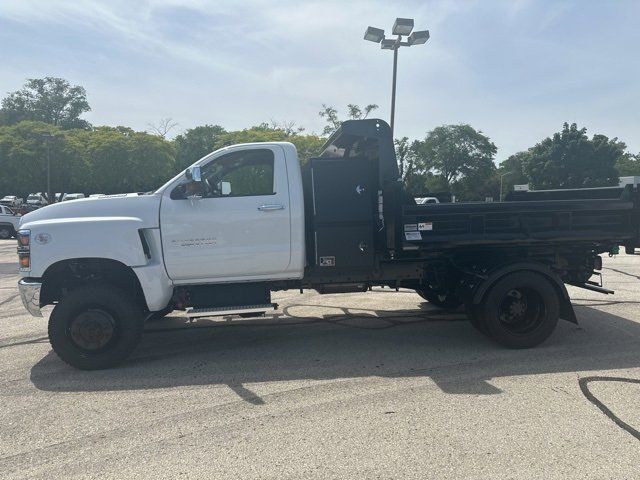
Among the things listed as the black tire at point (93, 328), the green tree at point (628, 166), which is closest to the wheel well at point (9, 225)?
the black tire at point (93, 328)

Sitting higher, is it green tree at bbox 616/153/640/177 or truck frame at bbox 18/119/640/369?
green tree at bbox 616/153/640/177

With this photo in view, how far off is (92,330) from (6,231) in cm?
2513

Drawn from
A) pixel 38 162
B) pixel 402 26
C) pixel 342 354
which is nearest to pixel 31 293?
pixel 342 354

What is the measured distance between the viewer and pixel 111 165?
121ft

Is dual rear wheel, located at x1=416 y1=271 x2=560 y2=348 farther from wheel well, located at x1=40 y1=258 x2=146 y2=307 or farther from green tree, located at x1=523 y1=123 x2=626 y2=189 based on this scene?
green tree, located at x1=523 y1=123 x2=626 y2=189

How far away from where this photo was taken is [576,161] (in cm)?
5453

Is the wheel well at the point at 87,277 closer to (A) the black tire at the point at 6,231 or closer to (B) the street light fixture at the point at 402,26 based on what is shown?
(B) the street light fixture at the point at 402,26

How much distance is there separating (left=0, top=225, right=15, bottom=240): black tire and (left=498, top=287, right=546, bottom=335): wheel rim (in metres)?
27.2

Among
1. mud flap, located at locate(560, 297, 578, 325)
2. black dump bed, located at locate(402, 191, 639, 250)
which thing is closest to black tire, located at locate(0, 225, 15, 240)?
black dump bed, located at locate(402, 191, 639, 250)

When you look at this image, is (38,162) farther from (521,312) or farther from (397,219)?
(521,312)

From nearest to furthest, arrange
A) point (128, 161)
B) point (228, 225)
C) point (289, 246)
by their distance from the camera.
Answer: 1. point (228, 225)
2. point (289, 246)
3. point (128, 161)

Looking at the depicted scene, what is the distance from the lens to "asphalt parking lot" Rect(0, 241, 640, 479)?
334 centimetres

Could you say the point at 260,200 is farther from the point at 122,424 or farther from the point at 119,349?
the point at 122,424

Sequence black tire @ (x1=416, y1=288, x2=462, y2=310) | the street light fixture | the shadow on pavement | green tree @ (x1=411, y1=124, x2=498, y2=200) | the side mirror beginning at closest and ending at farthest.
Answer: the shadow on pavement → the side mirror → black tire @ (x1=416, y1=288, x2=462, y2=310) → the street light fixture → green tree @ (x1=411, y1=124, x2=498, y2=200)
